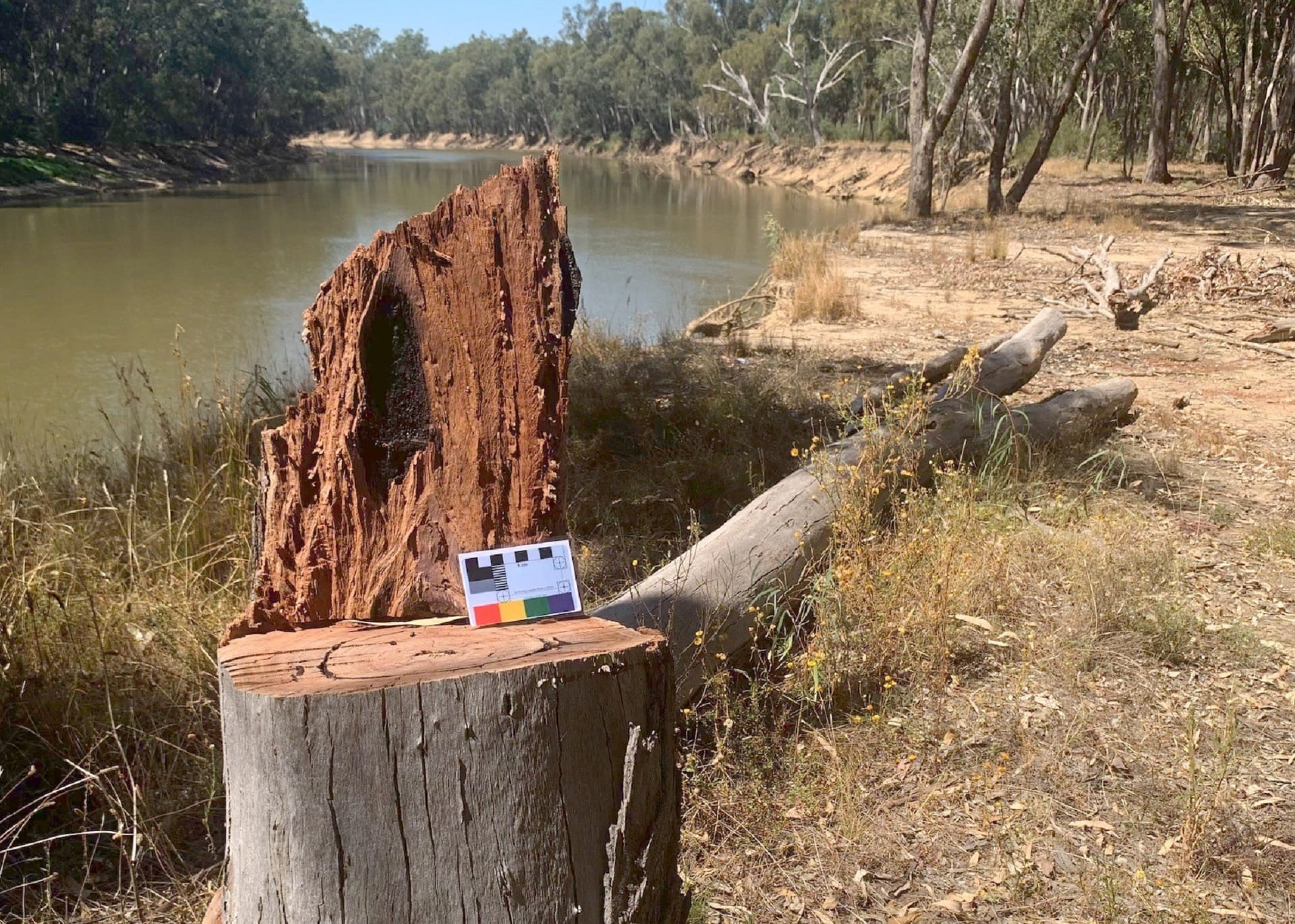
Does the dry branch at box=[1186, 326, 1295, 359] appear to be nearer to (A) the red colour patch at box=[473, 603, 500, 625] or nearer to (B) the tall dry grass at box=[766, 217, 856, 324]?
(B) the tall dry grass at box=[766, 217, 856, 324]

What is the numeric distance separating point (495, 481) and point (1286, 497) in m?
4.24

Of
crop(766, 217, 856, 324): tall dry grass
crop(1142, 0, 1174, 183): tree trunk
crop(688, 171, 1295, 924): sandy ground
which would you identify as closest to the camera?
crop(688, 171, 1295, 924): sandy ground

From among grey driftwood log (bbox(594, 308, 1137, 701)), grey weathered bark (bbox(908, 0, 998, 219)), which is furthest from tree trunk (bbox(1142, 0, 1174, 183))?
grey driftwood log (bbox(594, 308, 1137, 701))

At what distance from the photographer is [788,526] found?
11.8ft

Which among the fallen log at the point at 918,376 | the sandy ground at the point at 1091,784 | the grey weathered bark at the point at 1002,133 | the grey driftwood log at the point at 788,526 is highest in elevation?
the grey weathered bark at the point at 1002,133

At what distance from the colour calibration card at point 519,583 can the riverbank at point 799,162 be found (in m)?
31.0

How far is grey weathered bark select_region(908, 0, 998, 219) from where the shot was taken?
16.5 meters

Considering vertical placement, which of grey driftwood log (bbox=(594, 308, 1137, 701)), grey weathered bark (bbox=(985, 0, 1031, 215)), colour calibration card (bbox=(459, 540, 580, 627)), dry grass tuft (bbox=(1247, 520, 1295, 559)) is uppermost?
grey weathered bark (bbox=(985, 0, 1031, 215))

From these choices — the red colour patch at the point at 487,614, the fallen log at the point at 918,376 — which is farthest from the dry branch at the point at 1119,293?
the red colour patch at the point at 487,614

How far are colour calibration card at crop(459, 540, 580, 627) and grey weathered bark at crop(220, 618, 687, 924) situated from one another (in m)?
0.12

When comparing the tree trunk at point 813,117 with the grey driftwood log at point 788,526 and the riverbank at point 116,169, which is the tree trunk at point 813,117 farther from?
the grey driftwood log at point 788,526

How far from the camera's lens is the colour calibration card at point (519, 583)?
64.2 inches

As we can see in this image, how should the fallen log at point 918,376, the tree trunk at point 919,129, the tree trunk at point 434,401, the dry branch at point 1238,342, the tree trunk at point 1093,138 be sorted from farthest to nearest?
the tree trunk at point 1093,138 < the tree trunk at point 919,129 < the dry branch at point 1238,342 < the fallen log at point 918,376 < the tree trunk at point 434,401

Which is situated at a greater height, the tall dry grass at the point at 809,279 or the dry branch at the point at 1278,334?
the tall dry grass at the point at 809,279
